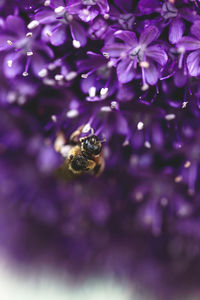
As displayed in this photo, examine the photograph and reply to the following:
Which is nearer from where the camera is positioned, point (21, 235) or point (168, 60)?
point (168, 60)

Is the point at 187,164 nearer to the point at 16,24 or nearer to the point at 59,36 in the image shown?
the point at 59,36

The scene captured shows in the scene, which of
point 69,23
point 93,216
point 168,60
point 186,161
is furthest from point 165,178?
point 69,23

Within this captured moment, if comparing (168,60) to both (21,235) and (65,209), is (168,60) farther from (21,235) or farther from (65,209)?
(21,235)

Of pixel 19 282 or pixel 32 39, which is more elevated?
pixel 32 39

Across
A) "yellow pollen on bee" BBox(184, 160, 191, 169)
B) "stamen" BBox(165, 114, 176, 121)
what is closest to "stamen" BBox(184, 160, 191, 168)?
"yellow pollen on bee" BBox(184, 160, 191, 169)

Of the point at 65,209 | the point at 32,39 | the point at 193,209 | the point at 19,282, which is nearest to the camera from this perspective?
the point at 32,39

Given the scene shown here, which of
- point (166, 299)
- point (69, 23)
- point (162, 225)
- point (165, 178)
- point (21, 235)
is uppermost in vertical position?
point (69, 23)

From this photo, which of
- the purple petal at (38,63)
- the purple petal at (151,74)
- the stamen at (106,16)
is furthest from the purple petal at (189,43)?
the purple petal at (38,63)

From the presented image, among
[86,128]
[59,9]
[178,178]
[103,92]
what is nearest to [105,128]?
[86,128]
